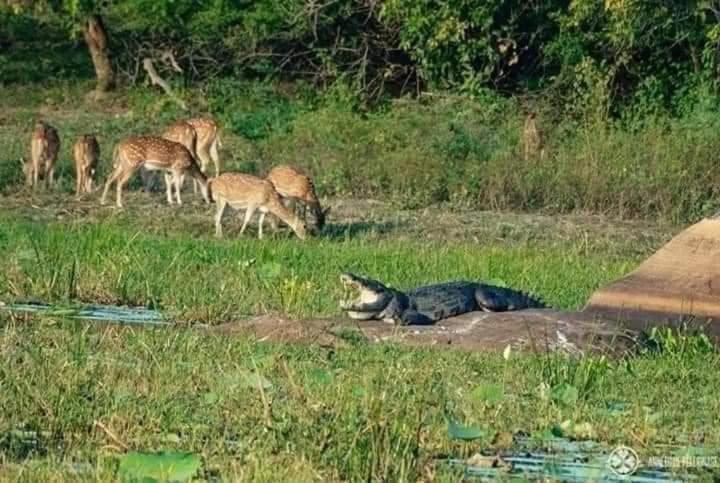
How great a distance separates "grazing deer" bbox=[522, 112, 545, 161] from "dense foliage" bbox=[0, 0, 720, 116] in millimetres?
1207

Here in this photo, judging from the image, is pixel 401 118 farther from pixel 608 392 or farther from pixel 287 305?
pixel 608 392

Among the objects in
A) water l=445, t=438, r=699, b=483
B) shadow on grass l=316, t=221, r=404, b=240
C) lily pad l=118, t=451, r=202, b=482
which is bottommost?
shadow on grass l=316, t=221, r=404, b=240

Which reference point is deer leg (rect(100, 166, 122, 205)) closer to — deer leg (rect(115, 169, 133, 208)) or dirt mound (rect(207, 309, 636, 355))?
deer leg (rect(115, 169, 133, 208))

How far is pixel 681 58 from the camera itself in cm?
2475

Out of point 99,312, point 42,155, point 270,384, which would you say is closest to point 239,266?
point 99,312

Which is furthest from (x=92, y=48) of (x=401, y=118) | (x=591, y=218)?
(x=591, y=218)

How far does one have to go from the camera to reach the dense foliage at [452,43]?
23.5 m

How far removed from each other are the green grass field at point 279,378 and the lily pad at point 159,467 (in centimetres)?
9

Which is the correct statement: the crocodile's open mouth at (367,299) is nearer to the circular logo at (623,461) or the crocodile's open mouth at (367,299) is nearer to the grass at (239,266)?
the grass at (239,266)

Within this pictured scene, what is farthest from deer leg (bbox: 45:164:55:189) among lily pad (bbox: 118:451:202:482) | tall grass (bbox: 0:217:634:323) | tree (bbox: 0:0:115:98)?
lily pad (bbox: 118:451:202:482)

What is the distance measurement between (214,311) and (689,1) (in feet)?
44.9

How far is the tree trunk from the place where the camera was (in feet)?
86.8

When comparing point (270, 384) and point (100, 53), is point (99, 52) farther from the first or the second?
point (270, 384)

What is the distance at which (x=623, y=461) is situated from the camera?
673 cm
